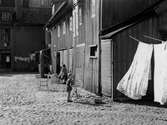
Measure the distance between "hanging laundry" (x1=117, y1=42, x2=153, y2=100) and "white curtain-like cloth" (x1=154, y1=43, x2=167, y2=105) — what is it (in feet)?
1.12

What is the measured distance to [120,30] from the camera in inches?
566

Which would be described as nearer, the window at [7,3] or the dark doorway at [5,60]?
the dark doorway at [5,60]

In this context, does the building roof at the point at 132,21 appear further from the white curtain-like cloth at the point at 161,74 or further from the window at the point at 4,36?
the window at the point at 4,36

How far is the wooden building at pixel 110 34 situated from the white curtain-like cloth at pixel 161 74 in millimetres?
4173

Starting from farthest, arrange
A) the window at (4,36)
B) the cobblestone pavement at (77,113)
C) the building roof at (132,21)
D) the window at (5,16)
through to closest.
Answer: the window at (5,16) → the window at (4,36) → the building roof at (132,21) → the cobblestone pavement at (77,113)

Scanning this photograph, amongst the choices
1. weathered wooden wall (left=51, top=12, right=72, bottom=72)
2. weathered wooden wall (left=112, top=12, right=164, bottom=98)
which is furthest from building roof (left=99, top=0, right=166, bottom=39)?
weathered wooden wall (left=51, top=12, right=72, bottom=72)

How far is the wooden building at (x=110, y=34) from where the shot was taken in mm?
14570

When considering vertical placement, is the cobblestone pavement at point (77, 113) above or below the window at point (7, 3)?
below

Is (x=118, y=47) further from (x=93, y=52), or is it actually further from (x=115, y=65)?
(x=93, y=52)

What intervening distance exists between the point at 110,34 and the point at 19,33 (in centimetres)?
3596

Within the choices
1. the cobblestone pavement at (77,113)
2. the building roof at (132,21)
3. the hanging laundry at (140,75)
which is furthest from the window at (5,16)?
the hanging laundry at (140,75)

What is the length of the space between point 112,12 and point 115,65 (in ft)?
10.3

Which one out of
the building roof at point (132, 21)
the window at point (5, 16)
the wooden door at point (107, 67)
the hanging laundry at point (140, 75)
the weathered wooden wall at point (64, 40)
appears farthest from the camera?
the window at point (5, 16)

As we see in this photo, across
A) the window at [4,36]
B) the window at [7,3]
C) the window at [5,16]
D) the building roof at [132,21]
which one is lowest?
the building roof at [132,21]
